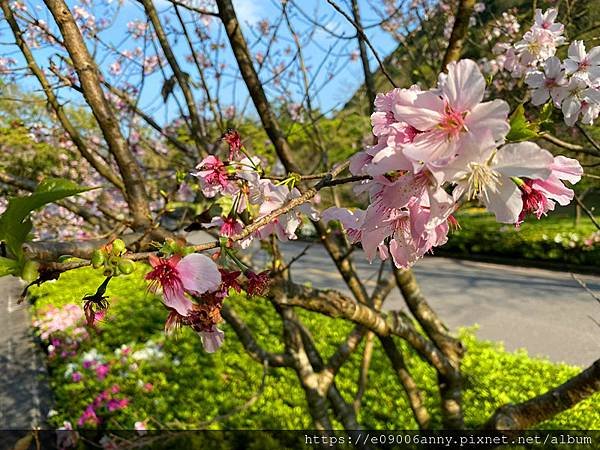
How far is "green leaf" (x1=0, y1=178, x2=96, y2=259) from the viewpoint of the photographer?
0.50 meters

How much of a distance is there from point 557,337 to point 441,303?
2.28m

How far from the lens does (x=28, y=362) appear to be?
5.13 metres

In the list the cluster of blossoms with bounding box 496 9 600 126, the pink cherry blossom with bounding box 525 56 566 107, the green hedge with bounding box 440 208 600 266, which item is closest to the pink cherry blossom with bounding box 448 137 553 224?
the cluster of blossoms with bounding box 496 9 600 126

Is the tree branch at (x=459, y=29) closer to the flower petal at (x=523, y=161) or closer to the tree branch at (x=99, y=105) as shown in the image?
the tree branch at (x=99, y=105)

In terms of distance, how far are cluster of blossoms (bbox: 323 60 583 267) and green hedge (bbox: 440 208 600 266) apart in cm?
721

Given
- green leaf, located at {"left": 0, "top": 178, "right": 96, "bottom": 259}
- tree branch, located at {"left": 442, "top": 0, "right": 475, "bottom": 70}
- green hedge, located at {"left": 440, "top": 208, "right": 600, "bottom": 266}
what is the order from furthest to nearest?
1. green hedge, located at {"left": 440, "top": 208, "right": 600, "bottom": 266}
2. tree branch, located at {"left": 442, "top": 0, "right": 475, "bottom": 70}
3. green leaf, located at {"left": 0, "top": 178, "right": 96, "bottom": 259}

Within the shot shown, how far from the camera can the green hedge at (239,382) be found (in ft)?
11.8

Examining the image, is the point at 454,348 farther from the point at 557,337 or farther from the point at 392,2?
the point at 392,2

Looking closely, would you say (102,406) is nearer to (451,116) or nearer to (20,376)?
(20,376)

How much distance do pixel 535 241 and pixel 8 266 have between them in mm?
9859

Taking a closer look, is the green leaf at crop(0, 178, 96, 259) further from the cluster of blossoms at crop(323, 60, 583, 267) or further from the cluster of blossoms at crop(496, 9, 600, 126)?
the cluster of blossoms at crop(496, 9, 600, 126)

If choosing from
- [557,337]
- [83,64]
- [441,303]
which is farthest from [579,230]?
[83,64]

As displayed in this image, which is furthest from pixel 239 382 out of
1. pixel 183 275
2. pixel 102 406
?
pixel 183 275

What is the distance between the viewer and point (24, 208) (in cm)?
52
